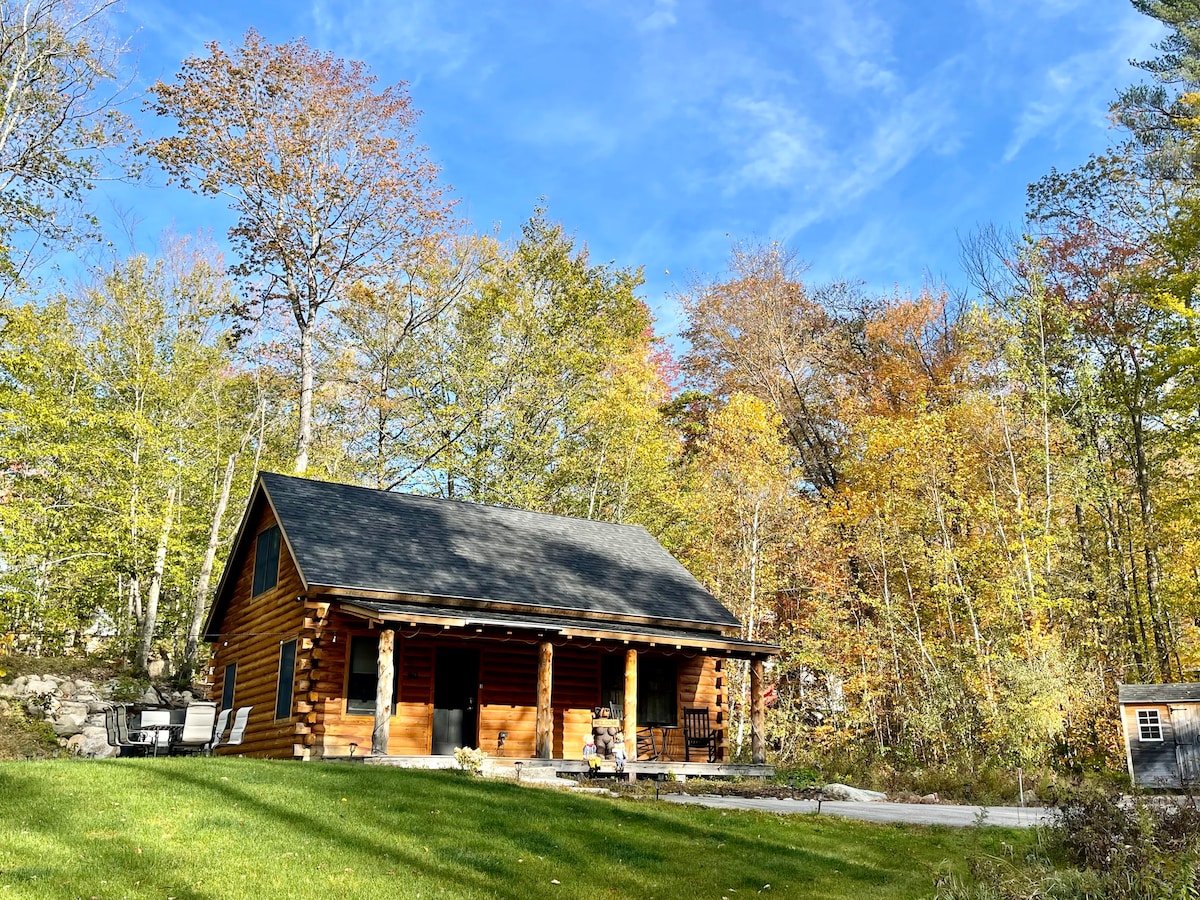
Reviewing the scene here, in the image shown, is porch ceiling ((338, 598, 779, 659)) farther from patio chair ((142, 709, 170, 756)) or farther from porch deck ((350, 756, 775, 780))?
patio chair ((142, 709, 170, 756))

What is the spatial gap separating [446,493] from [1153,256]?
784 inches

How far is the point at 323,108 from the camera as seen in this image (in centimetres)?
2512

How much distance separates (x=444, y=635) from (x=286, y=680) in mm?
2909

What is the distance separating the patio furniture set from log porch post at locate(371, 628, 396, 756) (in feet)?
11.0

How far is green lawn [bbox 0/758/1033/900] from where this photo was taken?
22.0 ft

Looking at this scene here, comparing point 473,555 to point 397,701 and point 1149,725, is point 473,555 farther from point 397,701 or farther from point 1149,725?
point 1149,725

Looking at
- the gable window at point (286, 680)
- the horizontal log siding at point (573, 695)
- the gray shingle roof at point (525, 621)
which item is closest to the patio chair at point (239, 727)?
the gable window at point (286, 680)

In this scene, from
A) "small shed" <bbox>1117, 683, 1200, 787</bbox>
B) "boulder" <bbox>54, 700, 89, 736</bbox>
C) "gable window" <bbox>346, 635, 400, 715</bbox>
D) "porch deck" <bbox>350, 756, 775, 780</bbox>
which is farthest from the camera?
"boulder" <bbox>54, 700, 89, 736</bbox>

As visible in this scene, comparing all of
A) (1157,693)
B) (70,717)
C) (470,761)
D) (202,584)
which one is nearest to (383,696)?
(470,761)

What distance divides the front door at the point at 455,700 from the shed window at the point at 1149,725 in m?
12.7

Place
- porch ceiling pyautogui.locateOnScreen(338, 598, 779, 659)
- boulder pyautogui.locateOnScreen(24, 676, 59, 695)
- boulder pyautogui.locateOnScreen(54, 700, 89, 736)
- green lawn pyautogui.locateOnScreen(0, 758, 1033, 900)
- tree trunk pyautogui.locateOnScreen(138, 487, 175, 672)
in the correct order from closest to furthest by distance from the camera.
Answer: green lawn pyautogui.locateOnScreen(0, 758, 1033, 900) → porch ceiling pyautogui.locateOnScreen(338, 598, 779, 659) → boulder pyautogui.locateOnScreen(54, 700, 89, 736) → boulder pyautogui.locateOnScreen(24, 676, 59, 695) → tree trunk pyautogui.locateOnScreen(138, 487, 175, 672)

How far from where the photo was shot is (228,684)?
20578 mm

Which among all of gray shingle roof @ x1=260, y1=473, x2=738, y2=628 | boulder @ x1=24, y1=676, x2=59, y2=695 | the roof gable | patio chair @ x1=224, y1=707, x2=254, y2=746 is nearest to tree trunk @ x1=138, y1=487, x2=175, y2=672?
boulder @ x1=24, y1=676, x2=59, y2=695

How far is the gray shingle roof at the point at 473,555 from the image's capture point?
1675 cm
